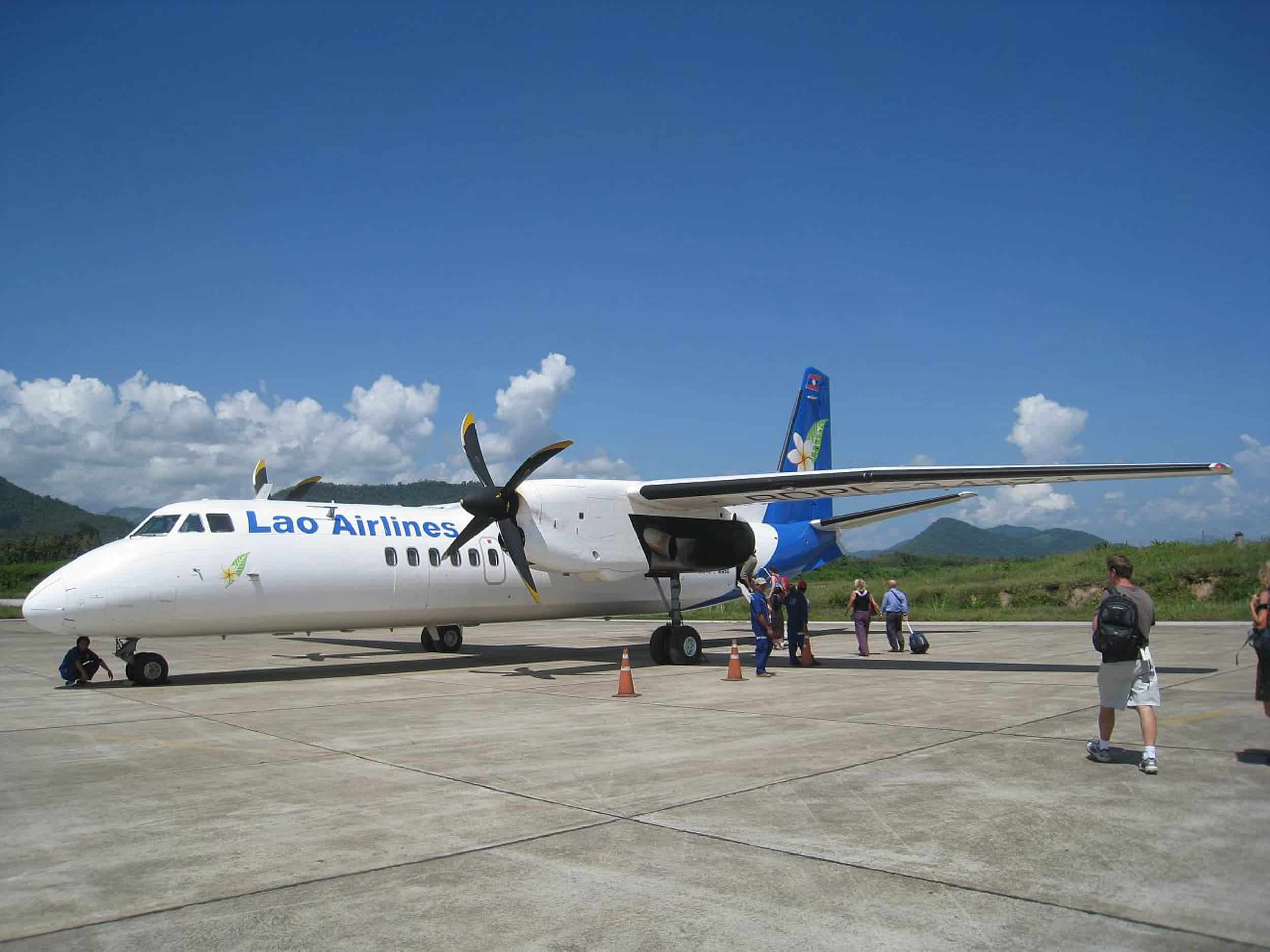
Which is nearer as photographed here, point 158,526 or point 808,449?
point 158,526

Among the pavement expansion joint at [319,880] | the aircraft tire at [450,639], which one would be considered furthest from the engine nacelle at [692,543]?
the pavement expansion joint at [319,880]

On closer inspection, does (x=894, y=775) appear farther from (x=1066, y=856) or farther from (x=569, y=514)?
(x=569, y=514)

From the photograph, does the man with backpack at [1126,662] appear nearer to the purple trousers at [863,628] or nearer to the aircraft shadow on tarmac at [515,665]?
the aircraft shadow on tarmac at [515,665]

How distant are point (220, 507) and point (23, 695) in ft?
13.1

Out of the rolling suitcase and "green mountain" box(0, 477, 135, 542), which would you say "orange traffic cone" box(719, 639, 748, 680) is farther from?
"green mountain" box(0, 477, 135, 542)

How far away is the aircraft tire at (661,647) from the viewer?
18844 mm

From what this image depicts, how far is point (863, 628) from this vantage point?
19812mm

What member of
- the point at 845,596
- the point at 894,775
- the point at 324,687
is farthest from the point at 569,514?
the point at 845,596

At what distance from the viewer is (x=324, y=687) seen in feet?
48.6

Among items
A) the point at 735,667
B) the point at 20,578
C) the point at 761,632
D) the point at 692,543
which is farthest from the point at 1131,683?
the point at 20,578

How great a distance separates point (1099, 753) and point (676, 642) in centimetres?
1124

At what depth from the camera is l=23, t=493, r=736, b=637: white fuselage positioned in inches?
549

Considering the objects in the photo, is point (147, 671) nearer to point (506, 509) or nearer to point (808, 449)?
point (506, 509)

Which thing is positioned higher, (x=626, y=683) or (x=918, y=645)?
(x=626, y=683)
